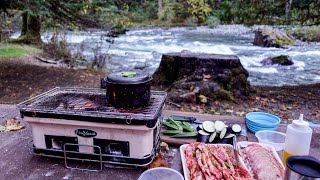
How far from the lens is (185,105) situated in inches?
205

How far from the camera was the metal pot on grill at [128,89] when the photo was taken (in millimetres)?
1684

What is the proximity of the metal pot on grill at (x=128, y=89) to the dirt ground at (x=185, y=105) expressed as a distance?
3276 millimetres

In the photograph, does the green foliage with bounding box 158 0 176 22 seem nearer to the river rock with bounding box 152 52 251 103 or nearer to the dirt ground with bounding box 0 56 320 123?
the dirt ground with bounding box 0 56 320 123

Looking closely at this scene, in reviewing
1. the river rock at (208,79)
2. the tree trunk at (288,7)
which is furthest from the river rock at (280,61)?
the river rock at (208,79)

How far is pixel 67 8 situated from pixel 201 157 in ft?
20.4

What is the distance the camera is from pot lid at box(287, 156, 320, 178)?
117cm

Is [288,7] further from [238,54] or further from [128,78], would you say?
[238,54]

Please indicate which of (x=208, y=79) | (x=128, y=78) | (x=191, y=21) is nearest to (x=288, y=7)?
(x=208, y=79)

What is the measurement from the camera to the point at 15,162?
73.0 inches

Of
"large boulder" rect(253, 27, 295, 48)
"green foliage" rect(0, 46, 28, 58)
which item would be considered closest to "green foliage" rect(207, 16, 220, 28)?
"large boulder" rect(253, 27, 295, 48)

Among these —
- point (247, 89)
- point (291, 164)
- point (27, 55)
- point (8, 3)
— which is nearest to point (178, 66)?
point (247, 89)

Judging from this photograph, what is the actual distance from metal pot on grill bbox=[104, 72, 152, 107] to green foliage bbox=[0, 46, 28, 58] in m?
9.21

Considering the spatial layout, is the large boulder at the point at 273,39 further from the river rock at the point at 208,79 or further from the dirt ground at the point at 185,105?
the river rock at the point at 208,79

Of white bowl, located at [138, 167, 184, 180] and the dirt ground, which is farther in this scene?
the dirt ground
